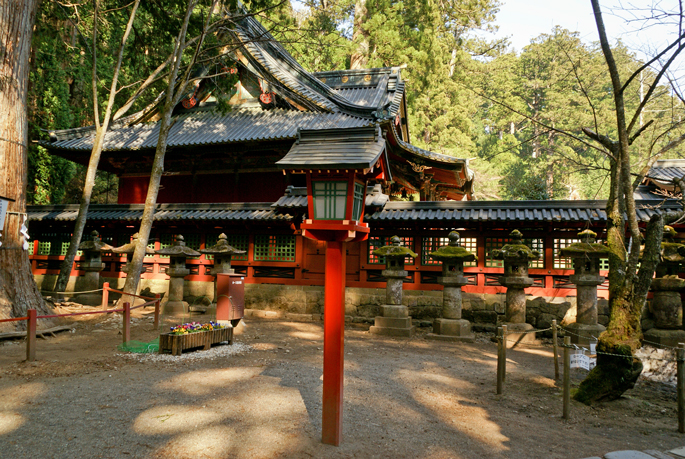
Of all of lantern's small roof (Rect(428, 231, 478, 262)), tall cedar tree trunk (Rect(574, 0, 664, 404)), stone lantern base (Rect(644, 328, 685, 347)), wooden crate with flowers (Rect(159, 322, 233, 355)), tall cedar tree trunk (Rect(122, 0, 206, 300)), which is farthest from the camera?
tall cedar tree trunk (Rect(122, 0, 206, 300))

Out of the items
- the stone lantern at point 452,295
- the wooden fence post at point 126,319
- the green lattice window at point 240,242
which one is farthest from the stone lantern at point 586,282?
the wooden fence post at point 126,319

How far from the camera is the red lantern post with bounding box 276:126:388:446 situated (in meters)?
4.76

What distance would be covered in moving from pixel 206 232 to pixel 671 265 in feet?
44.4

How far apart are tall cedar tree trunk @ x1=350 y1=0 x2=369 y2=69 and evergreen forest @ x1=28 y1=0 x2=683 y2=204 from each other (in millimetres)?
70

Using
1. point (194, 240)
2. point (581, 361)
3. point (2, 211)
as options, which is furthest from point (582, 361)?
point (194, 240)

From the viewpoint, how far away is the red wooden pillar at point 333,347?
4.71 m

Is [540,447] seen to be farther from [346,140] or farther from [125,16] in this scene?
[125,16]

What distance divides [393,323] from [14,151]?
33.3 feet

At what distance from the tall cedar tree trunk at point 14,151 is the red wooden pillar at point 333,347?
8480mm

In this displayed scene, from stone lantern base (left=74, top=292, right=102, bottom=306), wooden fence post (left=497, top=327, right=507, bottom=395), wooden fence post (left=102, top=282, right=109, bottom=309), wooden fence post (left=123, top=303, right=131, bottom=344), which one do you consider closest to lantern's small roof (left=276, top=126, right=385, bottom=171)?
wooden fence post (left=497, top=327, right=507, bottom=395)

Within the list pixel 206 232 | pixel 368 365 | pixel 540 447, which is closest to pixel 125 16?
pixel 206 232

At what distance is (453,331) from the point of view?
11.2 meters

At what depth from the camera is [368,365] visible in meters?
8.27

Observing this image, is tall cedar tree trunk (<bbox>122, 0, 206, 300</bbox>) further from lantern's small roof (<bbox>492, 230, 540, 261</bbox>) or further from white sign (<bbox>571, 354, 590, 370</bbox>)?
white sign (<bbox>571, 354, 590, 370</bbox>)
